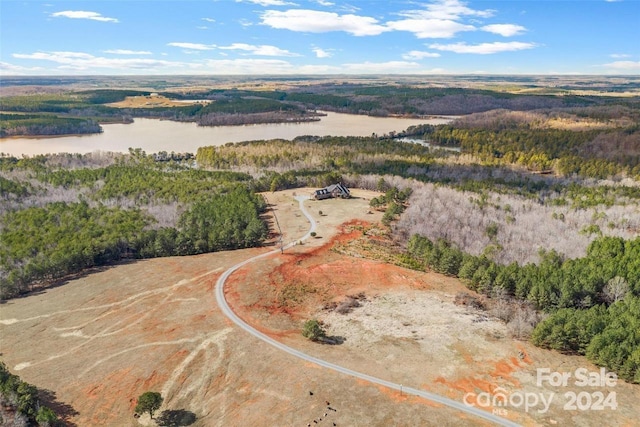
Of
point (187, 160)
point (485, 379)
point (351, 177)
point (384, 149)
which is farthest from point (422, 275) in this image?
point (187, 160)

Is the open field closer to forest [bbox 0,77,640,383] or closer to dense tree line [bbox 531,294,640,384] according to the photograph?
dense tree line [bbox 531,294,640,384]

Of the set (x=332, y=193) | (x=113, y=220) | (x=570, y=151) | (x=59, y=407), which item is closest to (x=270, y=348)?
(x=59, y=407)

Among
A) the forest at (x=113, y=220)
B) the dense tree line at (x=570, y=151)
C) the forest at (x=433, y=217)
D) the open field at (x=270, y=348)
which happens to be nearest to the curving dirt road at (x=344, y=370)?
the open field at (x=270, y=348)

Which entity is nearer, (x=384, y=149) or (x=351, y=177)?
(x=351, y=177)

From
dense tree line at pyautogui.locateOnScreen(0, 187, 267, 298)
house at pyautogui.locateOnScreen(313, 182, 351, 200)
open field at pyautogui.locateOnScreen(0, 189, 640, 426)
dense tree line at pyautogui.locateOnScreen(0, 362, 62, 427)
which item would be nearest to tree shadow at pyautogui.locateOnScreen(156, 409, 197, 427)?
open field at pyautogui.locateOnScreen(0, 189, 640, 426)

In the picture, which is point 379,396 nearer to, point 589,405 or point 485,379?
point 485,379
